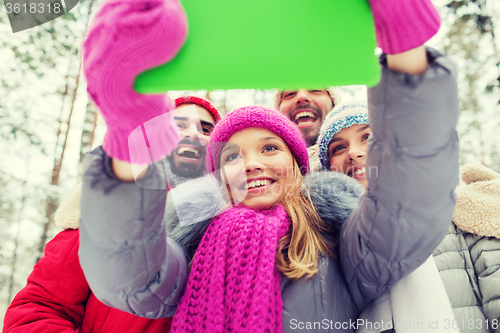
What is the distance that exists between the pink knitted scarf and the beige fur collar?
2.86ft

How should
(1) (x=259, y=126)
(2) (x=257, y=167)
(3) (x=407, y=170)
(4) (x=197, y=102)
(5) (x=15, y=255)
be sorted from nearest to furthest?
(3) (x=407, y=170)
(2) (x=257, y=167)
(1) (x=259, y=126)
(4) (x=197, y=102)
(5) (x=15, y=255)

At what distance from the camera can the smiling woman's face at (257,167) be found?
128cm

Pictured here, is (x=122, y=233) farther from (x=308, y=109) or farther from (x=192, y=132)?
(x=308, y=109)

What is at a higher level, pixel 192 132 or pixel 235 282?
pixel 192 132

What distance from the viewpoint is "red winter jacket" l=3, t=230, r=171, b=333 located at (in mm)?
1237

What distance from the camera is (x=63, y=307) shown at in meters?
1.34

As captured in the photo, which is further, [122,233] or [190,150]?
[190,150]

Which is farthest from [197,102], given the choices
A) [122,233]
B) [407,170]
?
[407,170]

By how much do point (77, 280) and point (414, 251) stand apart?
144 centimetres

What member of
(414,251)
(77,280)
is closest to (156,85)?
(414,251)

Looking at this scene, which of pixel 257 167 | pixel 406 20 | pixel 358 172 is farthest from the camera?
pixel 358 172

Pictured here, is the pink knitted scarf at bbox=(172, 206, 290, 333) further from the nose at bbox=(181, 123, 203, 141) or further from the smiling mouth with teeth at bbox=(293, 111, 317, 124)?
the smiling mouth with teeth at bbox=(293, 111, 317, 124)

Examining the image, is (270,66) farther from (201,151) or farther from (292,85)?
(201,151)

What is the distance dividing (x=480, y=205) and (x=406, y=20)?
1195mm
